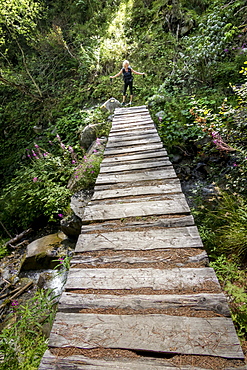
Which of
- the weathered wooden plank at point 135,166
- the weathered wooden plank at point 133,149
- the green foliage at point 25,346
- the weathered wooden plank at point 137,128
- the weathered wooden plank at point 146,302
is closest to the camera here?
the weathered wooden plank at point 146,302

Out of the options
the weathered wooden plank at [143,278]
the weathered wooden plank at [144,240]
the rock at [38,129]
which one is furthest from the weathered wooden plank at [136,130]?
the rock at [38,129]

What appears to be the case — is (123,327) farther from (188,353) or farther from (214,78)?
(214,78)

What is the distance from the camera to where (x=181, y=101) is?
5965 millimetres

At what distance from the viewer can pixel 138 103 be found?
7199mm

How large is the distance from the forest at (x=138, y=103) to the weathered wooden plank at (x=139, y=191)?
3.36 feet

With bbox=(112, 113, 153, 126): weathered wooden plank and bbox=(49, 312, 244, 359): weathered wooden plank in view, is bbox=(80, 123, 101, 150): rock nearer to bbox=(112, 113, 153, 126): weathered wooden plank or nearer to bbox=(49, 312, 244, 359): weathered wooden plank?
bbox=(112, 113, 153, 126): weathered wooden plank

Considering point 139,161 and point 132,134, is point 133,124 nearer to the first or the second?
point 132,134

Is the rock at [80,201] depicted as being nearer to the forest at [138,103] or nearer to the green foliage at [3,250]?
the forest at [138,103]

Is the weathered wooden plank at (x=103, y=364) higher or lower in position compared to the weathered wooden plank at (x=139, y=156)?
lower

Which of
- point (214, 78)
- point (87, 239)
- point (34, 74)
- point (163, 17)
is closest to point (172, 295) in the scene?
point (87, 239)

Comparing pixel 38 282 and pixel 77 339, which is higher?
pixel 77 339

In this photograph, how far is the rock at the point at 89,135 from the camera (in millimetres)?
6129

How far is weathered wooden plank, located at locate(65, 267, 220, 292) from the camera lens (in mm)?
1544

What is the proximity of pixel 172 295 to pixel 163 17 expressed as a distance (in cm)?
1205
